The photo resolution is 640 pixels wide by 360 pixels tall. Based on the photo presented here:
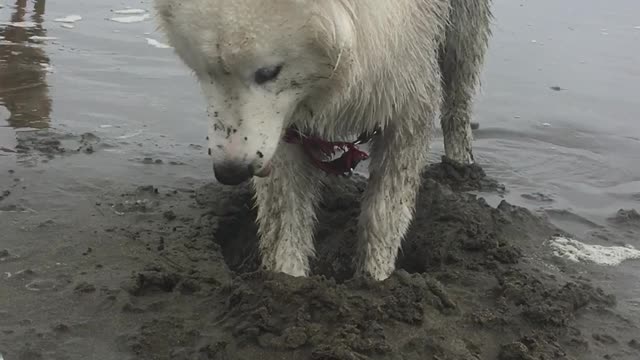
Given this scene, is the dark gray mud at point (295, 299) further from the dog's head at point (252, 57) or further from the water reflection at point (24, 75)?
the water reflection at point (24, 75)

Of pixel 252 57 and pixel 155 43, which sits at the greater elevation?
pixel 252 57

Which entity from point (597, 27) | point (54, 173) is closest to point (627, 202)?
point (54, 173)

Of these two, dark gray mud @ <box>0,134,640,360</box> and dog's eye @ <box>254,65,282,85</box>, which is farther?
dark gray mud @ <box>0,134,640,360</box>

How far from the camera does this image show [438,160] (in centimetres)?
549

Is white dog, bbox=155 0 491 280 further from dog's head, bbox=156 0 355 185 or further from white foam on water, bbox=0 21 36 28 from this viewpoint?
white foam on water, bbox=0 21 36 28

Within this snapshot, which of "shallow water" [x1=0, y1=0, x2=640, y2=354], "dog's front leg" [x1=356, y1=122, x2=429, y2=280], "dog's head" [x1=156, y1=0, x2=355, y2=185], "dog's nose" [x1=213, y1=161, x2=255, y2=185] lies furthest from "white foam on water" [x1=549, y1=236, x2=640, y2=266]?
"dog's nose" [x1=213, y1=161, x2=255, y2=185]

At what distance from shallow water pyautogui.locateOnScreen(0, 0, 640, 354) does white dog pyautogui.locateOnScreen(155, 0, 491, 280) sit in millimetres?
1021

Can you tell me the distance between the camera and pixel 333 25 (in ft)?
8.04

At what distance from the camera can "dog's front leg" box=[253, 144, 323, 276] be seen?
138 inches

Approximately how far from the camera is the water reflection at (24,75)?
546cm

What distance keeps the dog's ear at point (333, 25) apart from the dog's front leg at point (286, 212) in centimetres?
102

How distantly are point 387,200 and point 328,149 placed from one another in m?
0.38

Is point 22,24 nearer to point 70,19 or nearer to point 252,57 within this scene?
point 70,19

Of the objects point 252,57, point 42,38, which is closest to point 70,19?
point 42,38
